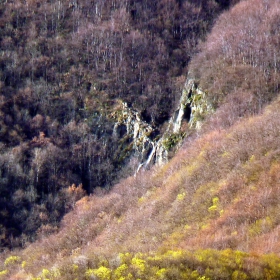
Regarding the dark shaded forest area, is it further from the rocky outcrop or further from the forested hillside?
the rocky outcrop

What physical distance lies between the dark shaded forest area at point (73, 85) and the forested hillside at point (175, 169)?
15 centimetres

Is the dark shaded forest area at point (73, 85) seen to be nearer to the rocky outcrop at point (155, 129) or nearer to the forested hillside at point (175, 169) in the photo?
the forested hillside at point (175, 169)

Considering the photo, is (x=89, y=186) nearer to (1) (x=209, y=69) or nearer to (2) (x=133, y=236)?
(1) (x=209, y=69)

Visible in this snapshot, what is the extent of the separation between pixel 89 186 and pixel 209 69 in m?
13.2

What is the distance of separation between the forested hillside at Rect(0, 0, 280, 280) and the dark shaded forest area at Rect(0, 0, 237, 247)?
153 mm

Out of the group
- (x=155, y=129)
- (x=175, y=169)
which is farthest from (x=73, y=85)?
(x=175, y=169)

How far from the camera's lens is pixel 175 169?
23828mm

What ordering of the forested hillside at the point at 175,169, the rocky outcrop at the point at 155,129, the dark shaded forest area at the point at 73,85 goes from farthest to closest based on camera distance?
the dark shaded forest area at the point at 73,85 → the rocky outcrop at the point at 155,129 → the forested hillside at the point at 175,169

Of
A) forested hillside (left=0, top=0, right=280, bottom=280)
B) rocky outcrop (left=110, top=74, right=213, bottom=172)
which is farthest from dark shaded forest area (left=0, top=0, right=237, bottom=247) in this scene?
rocky outcrop (left=110, top=74, right=213, bottom=172)

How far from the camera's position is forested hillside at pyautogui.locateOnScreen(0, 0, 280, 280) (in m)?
11.8

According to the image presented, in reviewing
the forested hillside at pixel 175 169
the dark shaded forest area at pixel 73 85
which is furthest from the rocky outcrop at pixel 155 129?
the dark shaded forest area at pixel 73 85

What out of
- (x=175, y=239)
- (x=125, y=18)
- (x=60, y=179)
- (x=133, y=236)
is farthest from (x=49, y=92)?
(x=175, y=239)

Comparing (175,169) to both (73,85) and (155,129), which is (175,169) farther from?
(73,85)

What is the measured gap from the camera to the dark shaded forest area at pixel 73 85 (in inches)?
1329
